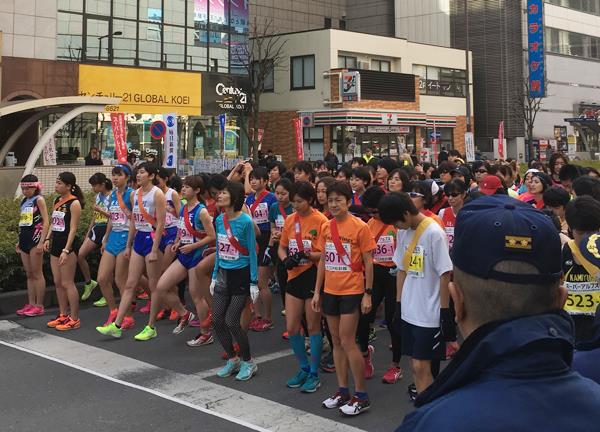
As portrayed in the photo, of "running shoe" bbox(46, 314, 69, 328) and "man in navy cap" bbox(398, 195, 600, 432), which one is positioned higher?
"man in navy cap" bbox(398, 195, 600, 432)

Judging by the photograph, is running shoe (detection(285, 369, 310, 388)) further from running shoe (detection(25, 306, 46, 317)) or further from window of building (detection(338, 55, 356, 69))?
window of building (detection(338, 55, 356, 69))

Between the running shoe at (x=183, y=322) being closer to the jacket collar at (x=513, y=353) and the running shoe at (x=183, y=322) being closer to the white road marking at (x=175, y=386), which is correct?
the white road marking at (x=175, y=386)

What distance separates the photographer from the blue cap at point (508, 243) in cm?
160

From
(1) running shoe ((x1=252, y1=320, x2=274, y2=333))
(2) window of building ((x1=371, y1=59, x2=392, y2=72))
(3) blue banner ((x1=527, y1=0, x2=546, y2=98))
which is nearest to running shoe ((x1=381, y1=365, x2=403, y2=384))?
(1) running shoe ((x1=252, y1=320, x2=274, y2=333))

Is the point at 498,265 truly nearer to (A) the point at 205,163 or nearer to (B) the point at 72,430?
(B) the point at 72,430

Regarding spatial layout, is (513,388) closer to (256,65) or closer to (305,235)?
(305,235)

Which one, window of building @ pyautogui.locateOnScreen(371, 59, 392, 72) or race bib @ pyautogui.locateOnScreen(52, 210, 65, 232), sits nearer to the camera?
race bib @ pyautogui.locateOnScreen(52, 210, 65, 232)

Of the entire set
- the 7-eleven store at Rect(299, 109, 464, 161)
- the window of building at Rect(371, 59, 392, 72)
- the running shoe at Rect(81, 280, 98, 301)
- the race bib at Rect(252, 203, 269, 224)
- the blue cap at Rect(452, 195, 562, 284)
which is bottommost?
the running shoe at Rect(81, 280, 98, 301)

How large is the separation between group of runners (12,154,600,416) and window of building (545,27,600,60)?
43523 mm

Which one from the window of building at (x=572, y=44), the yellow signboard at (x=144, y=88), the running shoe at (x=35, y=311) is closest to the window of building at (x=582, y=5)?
the window of building at (x=572, y=44)

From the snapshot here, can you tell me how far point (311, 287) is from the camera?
19.4 feet

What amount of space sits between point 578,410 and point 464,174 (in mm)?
8262

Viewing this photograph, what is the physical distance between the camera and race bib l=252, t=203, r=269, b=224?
27.1 ft

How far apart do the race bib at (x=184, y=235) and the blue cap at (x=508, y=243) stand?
19.9ft
